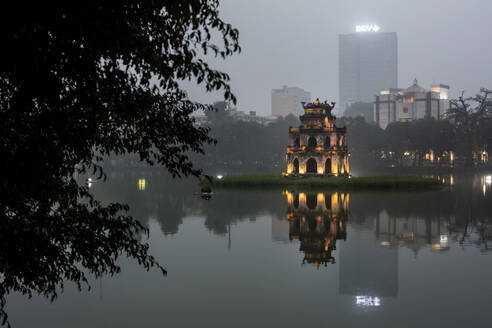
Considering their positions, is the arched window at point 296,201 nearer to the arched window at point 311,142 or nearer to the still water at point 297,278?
the still water at point 297,278

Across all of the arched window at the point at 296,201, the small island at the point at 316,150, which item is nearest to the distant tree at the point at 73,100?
the arched window at the point at 296,201

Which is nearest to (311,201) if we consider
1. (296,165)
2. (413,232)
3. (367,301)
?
(413,232)

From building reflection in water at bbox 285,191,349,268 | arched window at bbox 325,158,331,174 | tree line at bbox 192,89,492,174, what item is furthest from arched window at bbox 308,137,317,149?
tree line at bbox 192,89,492,174

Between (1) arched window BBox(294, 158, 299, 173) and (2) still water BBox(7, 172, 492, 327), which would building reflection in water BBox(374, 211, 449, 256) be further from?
(1) arched window BBox(294, 158, 299, 173)

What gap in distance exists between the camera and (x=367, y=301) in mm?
14742

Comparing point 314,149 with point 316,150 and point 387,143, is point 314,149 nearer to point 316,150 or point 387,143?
point 316,150

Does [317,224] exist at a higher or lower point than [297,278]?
higher

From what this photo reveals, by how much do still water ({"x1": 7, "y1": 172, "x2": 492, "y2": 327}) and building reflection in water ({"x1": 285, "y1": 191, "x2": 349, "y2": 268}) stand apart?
9 centimetres

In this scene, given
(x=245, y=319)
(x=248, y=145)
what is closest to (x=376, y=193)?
(x=245, y=319)

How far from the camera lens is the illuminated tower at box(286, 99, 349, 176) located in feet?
226

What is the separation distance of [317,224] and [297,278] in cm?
1181

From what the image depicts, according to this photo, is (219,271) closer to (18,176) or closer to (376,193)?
(18,176)

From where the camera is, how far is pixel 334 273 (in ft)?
59.0

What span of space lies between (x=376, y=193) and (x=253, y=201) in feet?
46.7
